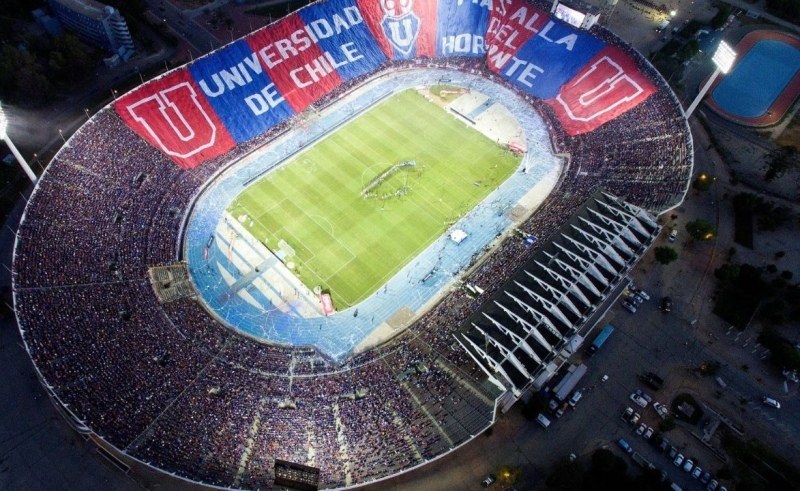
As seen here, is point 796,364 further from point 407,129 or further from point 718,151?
point 407,129

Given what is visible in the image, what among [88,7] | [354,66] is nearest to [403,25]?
[354,66]

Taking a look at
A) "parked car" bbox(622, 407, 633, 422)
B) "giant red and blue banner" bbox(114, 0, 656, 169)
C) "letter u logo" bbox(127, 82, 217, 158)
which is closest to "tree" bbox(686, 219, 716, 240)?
"giant red and blue banner" bbox(114, 0, 656, 169)

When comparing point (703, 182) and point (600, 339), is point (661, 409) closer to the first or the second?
point (600, 339)

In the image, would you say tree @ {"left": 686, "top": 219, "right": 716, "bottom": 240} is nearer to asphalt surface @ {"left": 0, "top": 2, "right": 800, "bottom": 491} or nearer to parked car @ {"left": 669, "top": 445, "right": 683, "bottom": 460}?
asphalt surface @ {"left": 0, "top": 2, "right": 800, "bottom": 491}

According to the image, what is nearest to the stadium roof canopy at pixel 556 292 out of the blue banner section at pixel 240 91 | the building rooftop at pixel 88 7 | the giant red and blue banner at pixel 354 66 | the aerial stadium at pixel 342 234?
the aerial stadium at pixel 342 234

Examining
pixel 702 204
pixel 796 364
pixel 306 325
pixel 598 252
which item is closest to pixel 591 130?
pixel 702 204

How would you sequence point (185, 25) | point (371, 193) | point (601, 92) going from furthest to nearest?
point (185, 25) < point (601, 92) < point (371, 193)
